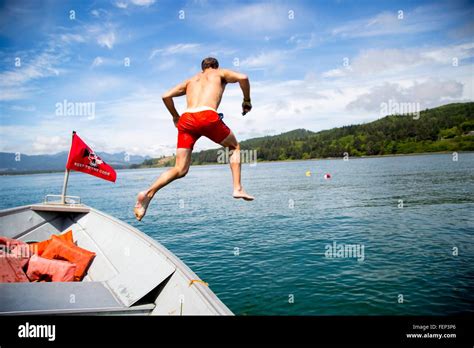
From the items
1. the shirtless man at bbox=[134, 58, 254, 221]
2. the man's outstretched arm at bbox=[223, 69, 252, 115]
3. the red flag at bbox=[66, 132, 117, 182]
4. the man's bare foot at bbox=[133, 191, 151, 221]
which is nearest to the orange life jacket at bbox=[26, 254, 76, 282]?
the red flag at bbox=[66, 132, 117, 182]

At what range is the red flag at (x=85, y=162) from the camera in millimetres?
10273

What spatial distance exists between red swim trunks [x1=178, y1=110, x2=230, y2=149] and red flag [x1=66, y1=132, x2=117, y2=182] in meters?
7.20

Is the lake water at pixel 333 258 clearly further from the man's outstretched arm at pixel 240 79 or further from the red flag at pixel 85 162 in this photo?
the man's outstretched arm at pixel 240 79

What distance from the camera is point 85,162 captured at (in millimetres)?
10445

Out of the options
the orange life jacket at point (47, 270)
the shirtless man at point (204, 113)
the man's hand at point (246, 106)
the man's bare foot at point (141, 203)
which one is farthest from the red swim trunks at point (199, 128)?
the orange life jacket at point (47, 270)

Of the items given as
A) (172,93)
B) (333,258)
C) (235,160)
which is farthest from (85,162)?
(333,258)

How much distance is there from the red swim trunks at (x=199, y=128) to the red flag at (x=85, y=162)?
23.6ft

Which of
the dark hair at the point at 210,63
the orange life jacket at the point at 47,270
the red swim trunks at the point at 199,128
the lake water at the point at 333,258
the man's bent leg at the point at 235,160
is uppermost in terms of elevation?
the dark hair at the point at 210,63

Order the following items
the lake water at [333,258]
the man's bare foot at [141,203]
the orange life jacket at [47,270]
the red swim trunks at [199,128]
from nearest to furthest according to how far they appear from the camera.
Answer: the red swim trunks at [199,128]
the man's bare foot at [141,203]
the orange life jacket at [47,270]
the lake water at [333,258]

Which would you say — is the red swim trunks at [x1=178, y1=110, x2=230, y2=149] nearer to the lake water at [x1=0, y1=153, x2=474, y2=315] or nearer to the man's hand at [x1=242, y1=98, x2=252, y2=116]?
the man's hand at [x1=242, y1=98, x2=252, y2=116]

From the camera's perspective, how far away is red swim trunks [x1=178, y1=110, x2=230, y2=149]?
354 centimetres

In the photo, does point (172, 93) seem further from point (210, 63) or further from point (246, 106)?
point (246, 106)
